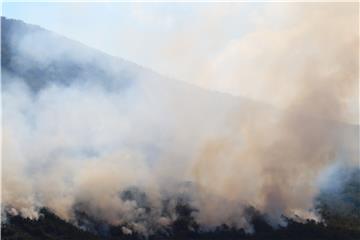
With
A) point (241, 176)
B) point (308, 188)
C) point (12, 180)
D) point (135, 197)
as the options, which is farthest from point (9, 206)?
point (308, 188)

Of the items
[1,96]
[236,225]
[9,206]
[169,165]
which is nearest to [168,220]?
[236,225]

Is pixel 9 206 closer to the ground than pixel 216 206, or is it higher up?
closer to the ground

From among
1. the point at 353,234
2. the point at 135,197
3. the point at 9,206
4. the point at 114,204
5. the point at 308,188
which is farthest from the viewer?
the point at 308,188

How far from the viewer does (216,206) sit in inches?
6442

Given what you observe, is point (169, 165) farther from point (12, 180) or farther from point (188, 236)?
point (12, 180)

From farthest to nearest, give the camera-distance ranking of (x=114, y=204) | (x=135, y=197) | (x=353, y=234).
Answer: (x=353, y=234)
(x=135, y=197)
(x=114, y=204)

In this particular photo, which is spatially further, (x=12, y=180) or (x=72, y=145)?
(x=72, y=145)

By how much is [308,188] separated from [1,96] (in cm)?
9965

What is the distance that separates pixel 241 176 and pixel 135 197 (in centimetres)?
3026

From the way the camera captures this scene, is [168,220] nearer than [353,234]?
Yes

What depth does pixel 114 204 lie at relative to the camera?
15012 centimetres

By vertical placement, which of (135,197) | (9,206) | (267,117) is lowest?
(9,206)

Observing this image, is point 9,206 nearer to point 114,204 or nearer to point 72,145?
point 114,204

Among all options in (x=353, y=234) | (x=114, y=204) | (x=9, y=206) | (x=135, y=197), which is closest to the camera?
(x=9, y=206)
